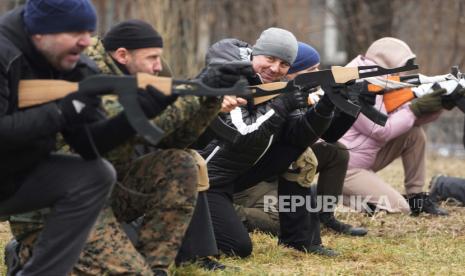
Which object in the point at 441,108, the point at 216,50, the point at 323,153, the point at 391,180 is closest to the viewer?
the point at 216,50

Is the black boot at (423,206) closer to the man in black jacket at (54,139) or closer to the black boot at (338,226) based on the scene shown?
the black boot at (338,226)

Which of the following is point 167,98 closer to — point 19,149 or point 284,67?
point 19,149

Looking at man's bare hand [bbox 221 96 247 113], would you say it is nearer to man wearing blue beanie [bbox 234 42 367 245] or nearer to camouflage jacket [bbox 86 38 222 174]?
camouflage jacket [bbox 86 38 222 174]

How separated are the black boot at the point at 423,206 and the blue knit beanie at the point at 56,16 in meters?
4.25

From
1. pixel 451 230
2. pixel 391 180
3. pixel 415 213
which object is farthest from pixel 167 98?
pixel 391 180

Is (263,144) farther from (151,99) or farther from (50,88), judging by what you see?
(50,88)

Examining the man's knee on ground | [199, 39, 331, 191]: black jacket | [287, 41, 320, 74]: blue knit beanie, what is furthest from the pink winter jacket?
the man's knee on ground

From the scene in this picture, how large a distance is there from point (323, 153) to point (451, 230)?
1.10 metres

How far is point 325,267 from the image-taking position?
5492mm

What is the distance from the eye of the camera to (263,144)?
5.66 meters

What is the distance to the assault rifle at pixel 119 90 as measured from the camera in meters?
3.98

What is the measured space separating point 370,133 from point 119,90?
3.91m

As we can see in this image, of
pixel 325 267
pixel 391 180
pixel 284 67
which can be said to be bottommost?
pixel 391 180

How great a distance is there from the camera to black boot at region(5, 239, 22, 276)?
4535mm
